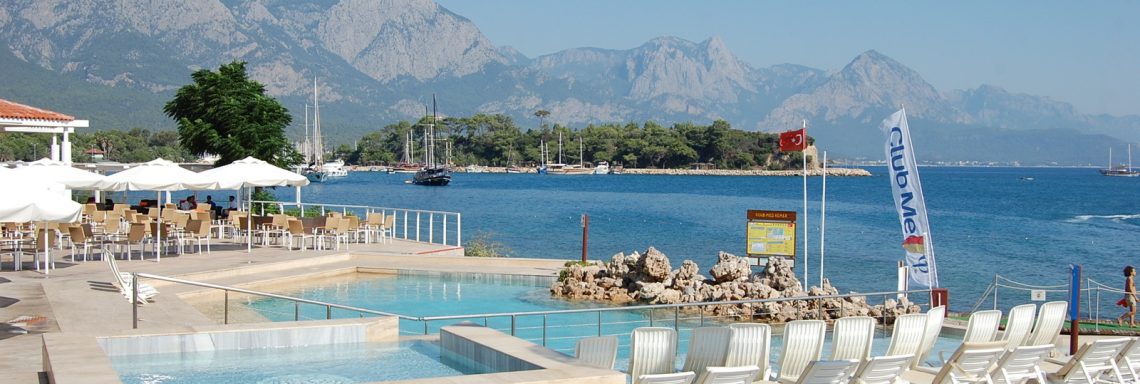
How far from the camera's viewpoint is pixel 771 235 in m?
19.2

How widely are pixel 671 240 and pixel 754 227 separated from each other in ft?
90.4

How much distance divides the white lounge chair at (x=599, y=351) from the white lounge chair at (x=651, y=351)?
0.91 feet

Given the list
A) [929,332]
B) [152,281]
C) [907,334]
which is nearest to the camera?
[907,334]

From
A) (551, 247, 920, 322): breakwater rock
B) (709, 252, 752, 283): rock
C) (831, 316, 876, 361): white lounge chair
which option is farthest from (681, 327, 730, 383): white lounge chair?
(709, 252, 752, 283): rock

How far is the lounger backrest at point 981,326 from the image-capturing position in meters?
9.82

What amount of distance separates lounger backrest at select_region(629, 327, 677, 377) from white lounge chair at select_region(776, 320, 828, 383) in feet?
3.32

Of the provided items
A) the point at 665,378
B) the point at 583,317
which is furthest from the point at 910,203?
the point at 665,378

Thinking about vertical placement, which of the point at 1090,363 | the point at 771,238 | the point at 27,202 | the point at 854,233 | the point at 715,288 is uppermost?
the point at 27,202

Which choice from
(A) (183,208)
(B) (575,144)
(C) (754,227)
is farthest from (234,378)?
(B) (575,144)

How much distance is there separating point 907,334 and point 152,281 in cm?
1150

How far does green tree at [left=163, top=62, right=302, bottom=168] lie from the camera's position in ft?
108

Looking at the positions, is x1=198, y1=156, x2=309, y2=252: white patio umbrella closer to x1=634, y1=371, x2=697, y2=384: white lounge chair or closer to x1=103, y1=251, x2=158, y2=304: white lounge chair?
x1=103, y1=251, x2=158, y2=304: white lounge chair

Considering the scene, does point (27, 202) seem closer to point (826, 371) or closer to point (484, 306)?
point (484, 306)

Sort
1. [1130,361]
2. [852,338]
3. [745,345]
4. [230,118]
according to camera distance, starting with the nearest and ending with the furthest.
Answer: [745,345], [852,338], [1130,361], [230,118]
